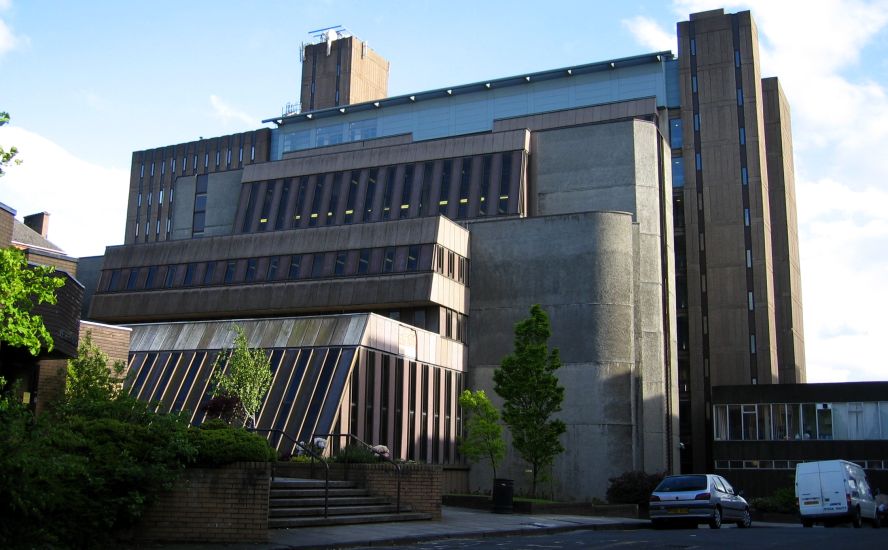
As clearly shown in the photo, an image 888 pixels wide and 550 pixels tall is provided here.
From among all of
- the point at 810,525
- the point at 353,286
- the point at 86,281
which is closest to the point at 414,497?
the point at 810,525

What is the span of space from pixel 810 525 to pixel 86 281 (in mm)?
44009

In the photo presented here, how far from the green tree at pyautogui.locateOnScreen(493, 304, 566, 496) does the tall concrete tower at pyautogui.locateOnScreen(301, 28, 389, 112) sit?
2652 inches

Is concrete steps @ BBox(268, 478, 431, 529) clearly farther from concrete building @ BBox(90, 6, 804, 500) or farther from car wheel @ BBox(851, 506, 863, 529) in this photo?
concrete building @ BBox(90, 6, 804, 500)

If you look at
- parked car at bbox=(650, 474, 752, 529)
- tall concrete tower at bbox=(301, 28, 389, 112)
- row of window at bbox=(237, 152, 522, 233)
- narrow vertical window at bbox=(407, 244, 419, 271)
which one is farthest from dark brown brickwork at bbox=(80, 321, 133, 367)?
tall concrete tower at bbox=(301, 28, 389, 112)

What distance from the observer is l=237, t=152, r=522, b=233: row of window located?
57125 mm

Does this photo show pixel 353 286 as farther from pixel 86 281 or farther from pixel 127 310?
pixel 86 281

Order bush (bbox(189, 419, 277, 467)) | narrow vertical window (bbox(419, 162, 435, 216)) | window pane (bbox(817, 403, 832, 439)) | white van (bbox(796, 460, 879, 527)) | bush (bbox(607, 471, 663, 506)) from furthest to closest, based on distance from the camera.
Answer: narrow vertical window (bbox(419, 162, 435, 216))
window pane (bbox(817, 403, 832, 439))
bush (bbox(607, 471, 663, 506))
white van (bbox(796, 460, 879, 527))
bush (bbox(189, 419, 277, 467))

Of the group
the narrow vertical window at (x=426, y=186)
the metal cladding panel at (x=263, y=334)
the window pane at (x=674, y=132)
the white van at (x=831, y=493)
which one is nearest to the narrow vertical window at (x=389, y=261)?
the metal cladding panel at (x=263, y=334)

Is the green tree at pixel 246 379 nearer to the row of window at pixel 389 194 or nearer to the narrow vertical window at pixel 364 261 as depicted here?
the narrow vertical window at pixel 364 261

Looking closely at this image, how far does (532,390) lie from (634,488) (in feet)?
24.1

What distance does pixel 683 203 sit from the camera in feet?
259

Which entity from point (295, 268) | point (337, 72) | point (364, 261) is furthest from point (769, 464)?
point (337, 72)

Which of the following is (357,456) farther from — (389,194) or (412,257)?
(389,194)

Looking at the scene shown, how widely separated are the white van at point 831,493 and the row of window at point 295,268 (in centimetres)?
2208
